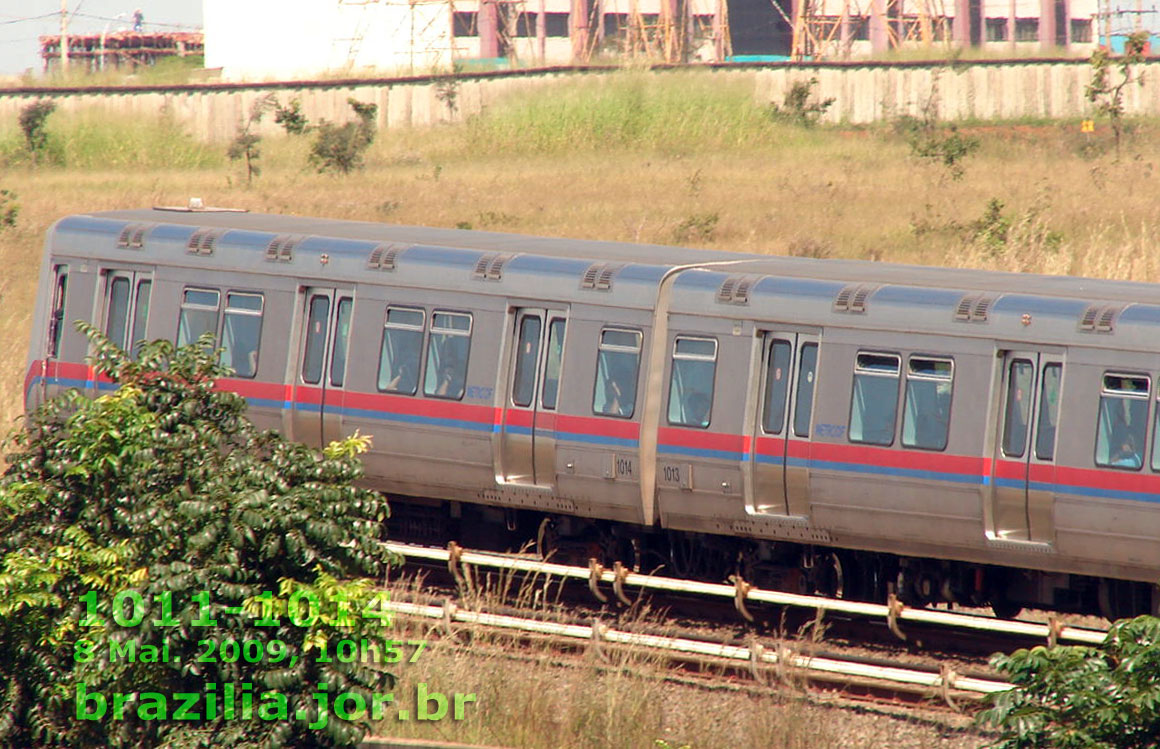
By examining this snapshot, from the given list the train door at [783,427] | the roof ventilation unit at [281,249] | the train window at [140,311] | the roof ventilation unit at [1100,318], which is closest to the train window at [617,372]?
the train door at [783,427]

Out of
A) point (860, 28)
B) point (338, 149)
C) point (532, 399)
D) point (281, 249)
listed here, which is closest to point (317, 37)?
point (860, 28)

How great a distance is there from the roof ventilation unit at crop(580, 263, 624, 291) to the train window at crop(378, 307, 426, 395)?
1853mm

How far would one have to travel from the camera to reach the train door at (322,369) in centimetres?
1655

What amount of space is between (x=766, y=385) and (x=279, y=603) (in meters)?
6.59

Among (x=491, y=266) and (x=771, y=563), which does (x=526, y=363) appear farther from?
(x=771, y=563)

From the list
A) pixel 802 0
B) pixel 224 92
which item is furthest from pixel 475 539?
pixel 802 0

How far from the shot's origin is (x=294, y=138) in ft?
175

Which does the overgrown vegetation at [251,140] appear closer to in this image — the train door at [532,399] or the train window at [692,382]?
the train door at [532,399]

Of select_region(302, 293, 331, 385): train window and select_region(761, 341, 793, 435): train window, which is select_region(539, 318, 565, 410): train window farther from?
select_region(302, 293, 331, 385): train window

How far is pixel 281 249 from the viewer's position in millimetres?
17000

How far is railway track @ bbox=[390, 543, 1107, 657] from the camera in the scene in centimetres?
1302

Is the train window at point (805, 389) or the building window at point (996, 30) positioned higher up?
the building window at point (996, 30)

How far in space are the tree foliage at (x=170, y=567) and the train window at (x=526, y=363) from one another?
5.04 metres

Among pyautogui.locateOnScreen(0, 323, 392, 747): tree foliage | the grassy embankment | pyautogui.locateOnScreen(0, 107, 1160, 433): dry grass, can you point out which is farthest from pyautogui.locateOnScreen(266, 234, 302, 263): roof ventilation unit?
pyautogui.locateOnScreen(0, 107, 1160, 433): dry grass
